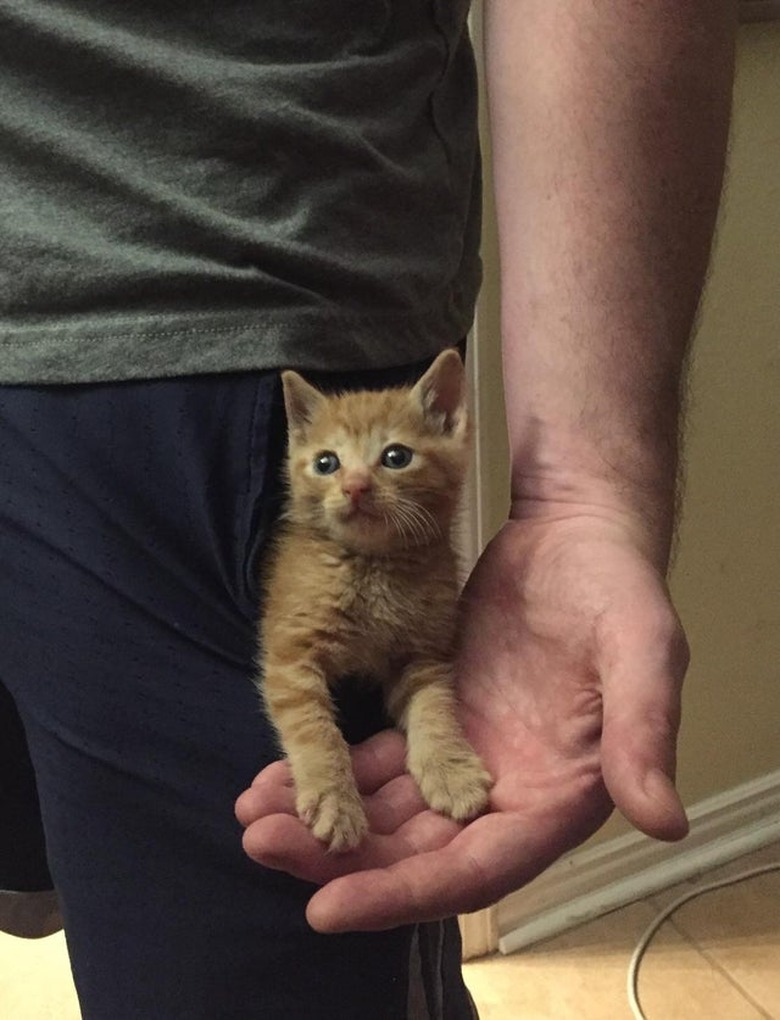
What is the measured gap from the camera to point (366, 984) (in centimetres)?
66

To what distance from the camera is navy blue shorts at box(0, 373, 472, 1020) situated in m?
0.65

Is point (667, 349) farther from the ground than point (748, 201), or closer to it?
farther from the ground

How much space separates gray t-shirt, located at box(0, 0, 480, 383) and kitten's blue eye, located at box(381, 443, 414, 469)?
5.5 inches

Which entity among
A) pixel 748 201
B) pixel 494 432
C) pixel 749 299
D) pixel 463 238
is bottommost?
pixel 494 432

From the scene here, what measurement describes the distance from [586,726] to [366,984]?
227mm

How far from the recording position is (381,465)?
79 cm

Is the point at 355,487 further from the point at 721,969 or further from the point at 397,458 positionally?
the point at 721,969

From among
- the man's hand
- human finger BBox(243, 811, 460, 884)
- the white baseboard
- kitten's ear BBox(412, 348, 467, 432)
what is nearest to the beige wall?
the white baseboard

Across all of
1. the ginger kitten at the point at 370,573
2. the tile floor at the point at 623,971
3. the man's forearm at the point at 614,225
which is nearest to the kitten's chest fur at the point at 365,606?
the ginger kitten at the point at 370,573

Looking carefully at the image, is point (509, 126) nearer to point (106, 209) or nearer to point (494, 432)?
point (106, 209)

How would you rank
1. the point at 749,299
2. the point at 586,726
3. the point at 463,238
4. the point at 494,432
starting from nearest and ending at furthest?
1. the point at 586,726
2. the point at 463,238
3. the point at 494,432
4. the point at 749,299

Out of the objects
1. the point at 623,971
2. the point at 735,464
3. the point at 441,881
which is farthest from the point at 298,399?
the point at 623,971

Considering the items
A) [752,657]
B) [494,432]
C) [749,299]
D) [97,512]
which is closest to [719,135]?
[97,512]

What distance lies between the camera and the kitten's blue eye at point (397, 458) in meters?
0.79
